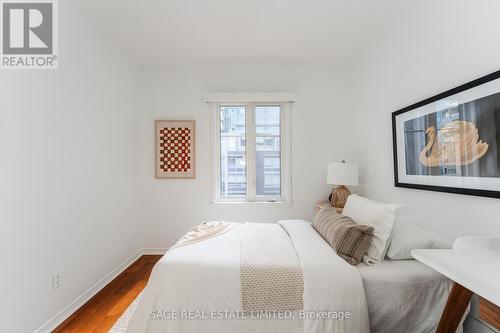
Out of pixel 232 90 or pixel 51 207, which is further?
pixel 232 90

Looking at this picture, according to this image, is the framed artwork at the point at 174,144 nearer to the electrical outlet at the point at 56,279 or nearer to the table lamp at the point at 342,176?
the electrical outlet at the point at 56,279

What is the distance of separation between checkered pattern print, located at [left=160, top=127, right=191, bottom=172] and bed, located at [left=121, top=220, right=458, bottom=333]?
6.34 feet

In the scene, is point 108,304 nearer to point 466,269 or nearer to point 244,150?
point 244,150

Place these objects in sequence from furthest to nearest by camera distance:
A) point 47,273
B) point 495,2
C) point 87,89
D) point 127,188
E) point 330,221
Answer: point 127,188
point 87,89
point 330,221
point 47,273
point 495,2

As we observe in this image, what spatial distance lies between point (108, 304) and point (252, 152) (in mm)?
2326

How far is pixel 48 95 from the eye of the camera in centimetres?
175

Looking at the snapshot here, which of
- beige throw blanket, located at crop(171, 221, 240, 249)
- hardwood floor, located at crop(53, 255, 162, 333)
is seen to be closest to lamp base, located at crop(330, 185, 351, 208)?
beige throw blanket, located at crop(171, 221, 240, 249)

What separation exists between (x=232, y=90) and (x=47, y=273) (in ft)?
8.97

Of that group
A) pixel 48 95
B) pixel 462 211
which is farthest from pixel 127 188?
pixel 462 211

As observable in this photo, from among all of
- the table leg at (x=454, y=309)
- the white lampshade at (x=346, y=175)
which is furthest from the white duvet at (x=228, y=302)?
the white lampshade at (x=346, y=175)

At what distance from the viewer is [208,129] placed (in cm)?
325

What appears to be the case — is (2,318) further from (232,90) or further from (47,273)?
(232,90)

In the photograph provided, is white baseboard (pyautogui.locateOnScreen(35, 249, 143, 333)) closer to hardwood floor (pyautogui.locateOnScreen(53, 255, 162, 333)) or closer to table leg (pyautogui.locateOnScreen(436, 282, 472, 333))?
hardwood floor (pyautogui.locateOnScreen(53, 255, 162, 333))

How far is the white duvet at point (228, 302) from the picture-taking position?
1.29m
